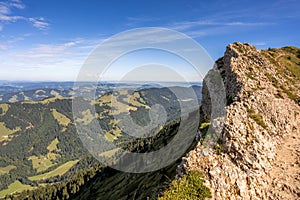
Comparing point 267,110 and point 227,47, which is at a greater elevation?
point 227,47

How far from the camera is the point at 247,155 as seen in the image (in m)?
38.5

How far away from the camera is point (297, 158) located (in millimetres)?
42062

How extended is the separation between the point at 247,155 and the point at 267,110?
655 inches

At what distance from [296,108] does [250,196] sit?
31786mm

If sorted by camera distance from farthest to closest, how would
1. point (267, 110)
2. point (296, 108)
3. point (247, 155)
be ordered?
point (296, 108), point (267, 110), point (247, 155)

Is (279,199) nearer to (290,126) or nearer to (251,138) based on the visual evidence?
(251,138)

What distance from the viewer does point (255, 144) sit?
133 feet

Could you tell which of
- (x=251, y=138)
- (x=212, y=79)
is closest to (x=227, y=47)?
(x=212, y=79)

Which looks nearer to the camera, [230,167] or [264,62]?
[230,167]

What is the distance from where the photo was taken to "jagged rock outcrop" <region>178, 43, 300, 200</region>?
35.9m

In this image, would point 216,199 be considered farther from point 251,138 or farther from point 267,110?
point 267,110

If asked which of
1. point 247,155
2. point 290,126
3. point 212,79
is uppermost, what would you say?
point 212,79

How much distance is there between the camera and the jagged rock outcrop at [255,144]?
Result: 3588 centimetres

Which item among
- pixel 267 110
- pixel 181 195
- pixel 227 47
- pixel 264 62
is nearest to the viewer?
pixel 181 195
